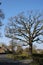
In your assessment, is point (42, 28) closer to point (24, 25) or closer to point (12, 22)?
point (24, 25)

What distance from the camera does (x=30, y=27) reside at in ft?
187

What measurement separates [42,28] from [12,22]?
9.63 m

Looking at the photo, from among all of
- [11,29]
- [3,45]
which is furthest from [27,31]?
[3,45]

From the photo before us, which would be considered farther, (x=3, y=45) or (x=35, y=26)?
(x=3, y=45)

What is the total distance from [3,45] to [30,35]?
29.0m

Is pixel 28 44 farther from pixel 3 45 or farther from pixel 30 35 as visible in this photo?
pixel 3 45

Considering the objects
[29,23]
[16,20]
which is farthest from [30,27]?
[16,20]

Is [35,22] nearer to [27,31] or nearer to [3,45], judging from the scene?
[27,31]

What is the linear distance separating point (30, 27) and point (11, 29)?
608 cm

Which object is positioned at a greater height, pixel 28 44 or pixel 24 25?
pixel 24 25

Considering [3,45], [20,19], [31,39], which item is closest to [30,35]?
[31,39]

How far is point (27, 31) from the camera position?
185 ft

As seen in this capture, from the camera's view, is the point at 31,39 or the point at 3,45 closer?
the point at 31,39

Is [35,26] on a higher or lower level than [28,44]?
higher
